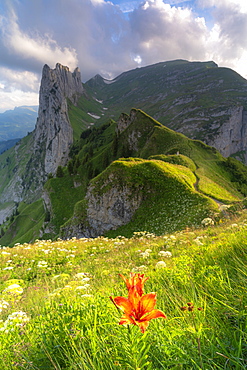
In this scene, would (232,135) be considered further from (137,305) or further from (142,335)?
(137,305)

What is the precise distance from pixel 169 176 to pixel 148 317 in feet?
93.7

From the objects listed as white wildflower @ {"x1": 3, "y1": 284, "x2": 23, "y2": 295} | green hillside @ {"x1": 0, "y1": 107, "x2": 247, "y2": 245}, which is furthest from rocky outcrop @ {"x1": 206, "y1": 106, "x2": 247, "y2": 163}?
white wildflower @ {"x1": 3, "y1": 284, "x2": 23, "y2": 295}

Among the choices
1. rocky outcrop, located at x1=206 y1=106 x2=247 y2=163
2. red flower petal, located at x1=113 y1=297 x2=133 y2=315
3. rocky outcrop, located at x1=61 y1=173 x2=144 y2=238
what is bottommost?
rocky outcrop, located at x1=61 y1=173 x2=144 y2=238

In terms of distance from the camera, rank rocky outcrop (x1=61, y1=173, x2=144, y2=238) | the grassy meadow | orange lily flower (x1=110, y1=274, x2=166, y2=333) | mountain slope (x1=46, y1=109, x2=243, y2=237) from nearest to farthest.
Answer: orange lily flower (x1=110, y1=274, x2=166, y2=333) → the grassy meadow → mountain slope (x1=46, y1=109, x2=243, y2=237) → rocky outcrop (x1=61, y1=173, x2=144, y2=238)

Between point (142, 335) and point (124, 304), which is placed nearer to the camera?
point (124, 304)

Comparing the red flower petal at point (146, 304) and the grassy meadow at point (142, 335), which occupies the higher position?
the red flower petal at point (146, 304)

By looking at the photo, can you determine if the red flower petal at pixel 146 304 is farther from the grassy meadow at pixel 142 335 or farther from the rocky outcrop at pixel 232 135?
the rocky outcrop at pixel 232 135

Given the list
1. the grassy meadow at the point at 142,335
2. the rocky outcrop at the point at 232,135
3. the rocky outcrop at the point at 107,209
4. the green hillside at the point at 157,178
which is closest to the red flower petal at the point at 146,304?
the grassy meadow at the point at 142,335

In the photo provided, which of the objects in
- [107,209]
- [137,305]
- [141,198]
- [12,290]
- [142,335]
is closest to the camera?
[137,305]

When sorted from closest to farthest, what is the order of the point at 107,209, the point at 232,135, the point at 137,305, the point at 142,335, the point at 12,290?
the point at 137,305 → the point at 142,335 → the point at 12,290 → the point at 107,209 → the point at 232,135

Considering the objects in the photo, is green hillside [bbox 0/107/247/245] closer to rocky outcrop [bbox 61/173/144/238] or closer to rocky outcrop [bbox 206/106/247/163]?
rocky outcrop [bbox 61/173/144/238]

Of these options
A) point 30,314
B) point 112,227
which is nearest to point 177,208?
point 112,227

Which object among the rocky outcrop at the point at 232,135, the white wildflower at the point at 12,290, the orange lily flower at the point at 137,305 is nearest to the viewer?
the orange lily flower at the point at 137,305

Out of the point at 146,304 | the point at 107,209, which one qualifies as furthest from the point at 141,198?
the point at 146,304
